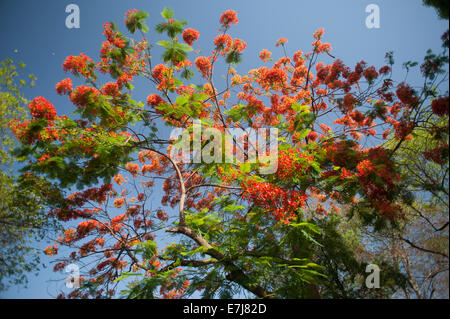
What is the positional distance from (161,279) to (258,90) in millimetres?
6233

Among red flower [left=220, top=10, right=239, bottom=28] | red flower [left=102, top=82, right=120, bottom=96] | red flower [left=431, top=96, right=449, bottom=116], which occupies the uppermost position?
red flower [left=220, top=10, right=239, bottom=28]

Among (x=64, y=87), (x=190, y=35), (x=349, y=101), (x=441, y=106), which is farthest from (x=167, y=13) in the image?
(x=441, y=106)

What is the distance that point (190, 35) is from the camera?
623cm

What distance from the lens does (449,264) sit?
261 centimetres

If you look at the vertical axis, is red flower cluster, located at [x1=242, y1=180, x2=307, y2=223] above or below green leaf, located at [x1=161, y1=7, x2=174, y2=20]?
below

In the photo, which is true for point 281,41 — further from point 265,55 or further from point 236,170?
point 236,170

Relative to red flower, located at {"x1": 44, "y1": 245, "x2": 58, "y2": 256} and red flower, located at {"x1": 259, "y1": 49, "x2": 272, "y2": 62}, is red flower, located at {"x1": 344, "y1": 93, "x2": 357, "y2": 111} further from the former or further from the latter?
red flower, located at {"x1": 44, "y1": 245, "x2": 58, "y2": 256}

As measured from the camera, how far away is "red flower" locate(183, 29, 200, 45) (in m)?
6.19

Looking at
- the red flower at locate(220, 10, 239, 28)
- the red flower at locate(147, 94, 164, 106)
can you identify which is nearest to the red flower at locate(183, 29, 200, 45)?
the red flower at locate(220, 10, 239, 28)

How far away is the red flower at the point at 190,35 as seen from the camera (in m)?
6.19
